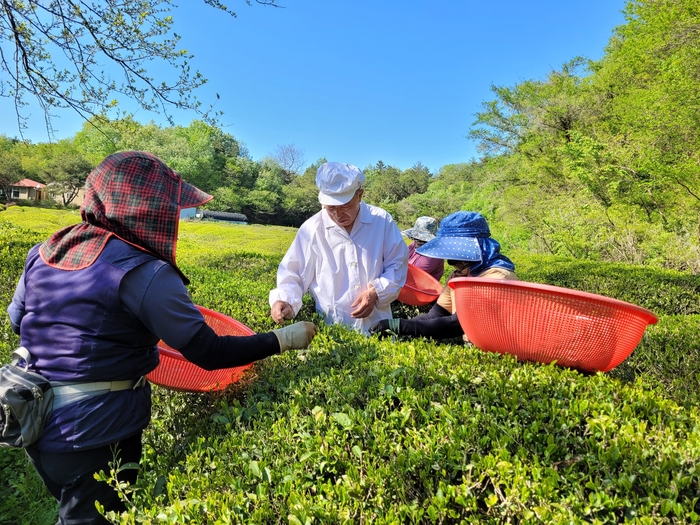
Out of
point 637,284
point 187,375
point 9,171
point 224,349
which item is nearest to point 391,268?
point 187,375

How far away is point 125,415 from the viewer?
160 cm

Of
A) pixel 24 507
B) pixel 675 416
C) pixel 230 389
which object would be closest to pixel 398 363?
pixel 230 389

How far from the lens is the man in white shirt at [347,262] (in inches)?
112

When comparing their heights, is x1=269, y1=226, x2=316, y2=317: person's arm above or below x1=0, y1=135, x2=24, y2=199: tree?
below

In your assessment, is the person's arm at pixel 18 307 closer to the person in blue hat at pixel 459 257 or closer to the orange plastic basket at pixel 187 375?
the orange plastic basket at pixel 187 375

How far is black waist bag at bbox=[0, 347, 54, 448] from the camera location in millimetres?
1410

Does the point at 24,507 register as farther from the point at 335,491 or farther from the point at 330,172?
the point at 330,172

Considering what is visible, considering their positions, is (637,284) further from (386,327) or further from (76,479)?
(76,479)

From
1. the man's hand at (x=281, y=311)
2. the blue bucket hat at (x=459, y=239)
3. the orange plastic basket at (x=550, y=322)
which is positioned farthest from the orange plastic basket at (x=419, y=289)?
the orange plastic basket at (x=550, y=322)

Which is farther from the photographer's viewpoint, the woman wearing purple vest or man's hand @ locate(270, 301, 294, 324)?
man's hand @ locate(270, 301, 294, 324)

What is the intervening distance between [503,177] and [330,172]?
25.5 meters

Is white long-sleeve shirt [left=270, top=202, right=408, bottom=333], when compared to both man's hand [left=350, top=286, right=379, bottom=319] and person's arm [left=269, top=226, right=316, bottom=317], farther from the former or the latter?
man's hand [left=350, top=286, right=379, bottom=319]

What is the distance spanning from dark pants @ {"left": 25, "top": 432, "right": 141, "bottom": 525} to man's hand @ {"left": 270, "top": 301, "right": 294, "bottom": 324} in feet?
3.62

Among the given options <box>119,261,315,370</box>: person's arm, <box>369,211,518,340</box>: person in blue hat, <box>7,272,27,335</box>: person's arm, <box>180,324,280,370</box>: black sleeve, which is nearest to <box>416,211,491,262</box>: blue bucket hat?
<box>369,211,518,340</box>: person in blue hat
